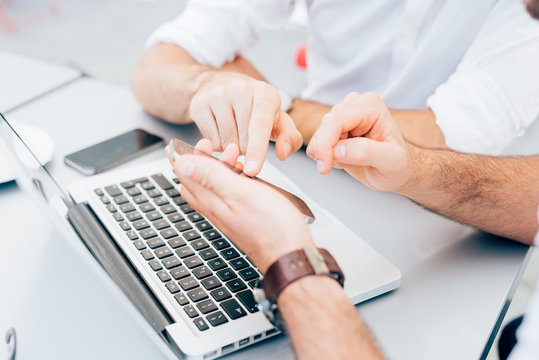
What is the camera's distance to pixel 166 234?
47 centimetres

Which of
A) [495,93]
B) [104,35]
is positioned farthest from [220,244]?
[104,35]

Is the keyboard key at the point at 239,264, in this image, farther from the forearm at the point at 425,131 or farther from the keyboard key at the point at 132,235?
the forearm at the point at 425,131

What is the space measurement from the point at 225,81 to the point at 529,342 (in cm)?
44

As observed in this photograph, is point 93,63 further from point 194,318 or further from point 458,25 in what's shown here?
point 194,318

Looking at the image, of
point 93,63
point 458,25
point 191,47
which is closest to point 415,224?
point 458,25

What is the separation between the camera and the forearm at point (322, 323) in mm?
338

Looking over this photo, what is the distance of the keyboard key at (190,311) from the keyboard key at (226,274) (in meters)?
0.04

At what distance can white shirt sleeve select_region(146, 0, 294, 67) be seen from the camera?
2.64 ft

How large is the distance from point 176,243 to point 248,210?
112 mm

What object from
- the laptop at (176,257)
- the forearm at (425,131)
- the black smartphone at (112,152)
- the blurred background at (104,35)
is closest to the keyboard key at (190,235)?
the laptop at (176,257)

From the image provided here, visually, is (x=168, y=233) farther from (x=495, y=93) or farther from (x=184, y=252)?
(x=495, y=93)

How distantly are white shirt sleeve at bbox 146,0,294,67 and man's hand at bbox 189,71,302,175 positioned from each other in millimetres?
256

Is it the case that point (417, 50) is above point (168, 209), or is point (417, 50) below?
above

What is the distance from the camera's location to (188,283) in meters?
0.41
